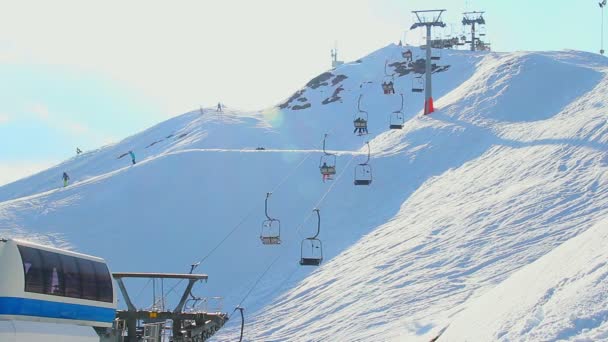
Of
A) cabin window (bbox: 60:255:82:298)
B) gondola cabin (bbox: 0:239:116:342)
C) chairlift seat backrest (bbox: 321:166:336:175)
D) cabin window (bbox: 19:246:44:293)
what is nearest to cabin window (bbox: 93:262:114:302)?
gondola cabin (bbox: 0:239:116:342)

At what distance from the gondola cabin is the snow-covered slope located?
7.28m

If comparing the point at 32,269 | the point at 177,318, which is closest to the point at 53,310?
the point at 32,269

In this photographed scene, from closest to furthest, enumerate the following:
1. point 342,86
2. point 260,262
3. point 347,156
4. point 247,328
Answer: point 247,328 < point 260,262 < point 347,156 < point 342,86

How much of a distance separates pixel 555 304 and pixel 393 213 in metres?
21.0

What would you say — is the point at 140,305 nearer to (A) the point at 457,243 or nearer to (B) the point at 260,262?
(B) the point at 260,262

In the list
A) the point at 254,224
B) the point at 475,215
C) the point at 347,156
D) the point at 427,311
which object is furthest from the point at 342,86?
the point at 427,311

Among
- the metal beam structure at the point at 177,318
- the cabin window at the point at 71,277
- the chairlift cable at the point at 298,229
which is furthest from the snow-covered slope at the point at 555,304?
the chairlift cable at the point at 298,229

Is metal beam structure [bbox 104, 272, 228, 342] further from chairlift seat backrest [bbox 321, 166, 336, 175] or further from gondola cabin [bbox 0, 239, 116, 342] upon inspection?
chairlift seat backrest [bbox 321, 166, 336, 175]

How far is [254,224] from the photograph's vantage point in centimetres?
3609

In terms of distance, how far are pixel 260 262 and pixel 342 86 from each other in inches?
1850

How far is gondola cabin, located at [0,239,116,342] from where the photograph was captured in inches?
561

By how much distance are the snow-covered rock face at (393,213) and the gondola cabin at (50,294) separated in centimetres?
736

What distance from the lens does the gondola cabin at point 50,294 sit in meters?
14.2

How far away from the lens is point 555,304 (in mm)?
12961
